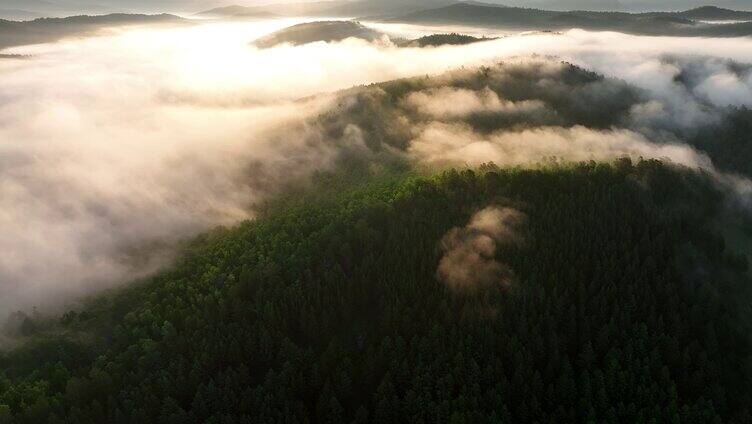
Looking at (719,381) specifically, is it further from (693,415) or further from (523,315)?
(523,315)

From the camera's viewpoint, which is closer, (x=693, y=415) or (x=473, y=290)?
(x=693, y=415)

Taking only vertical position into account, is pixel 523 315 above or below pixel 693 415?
above

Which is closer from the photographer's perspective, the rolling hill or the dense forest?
the dense forest

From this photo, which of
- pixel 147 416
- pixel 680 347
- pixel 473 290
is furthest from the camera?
pixel 473 290

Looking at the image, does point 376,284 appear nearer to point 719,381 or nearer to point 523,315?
point 523,315

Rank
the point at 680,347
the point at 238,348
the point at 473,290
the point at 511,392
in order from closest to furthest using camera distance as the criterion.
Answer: the point at 511,392
the point at 238,348
the point at 680,347
the point at 473,290

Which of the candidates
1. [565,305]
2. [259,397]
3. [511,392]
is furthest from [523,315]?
[259,397]

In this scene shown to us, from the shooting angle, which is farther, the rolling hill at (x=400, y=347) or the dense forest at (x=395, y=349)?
the rolling hill at (x=400, y=347)
